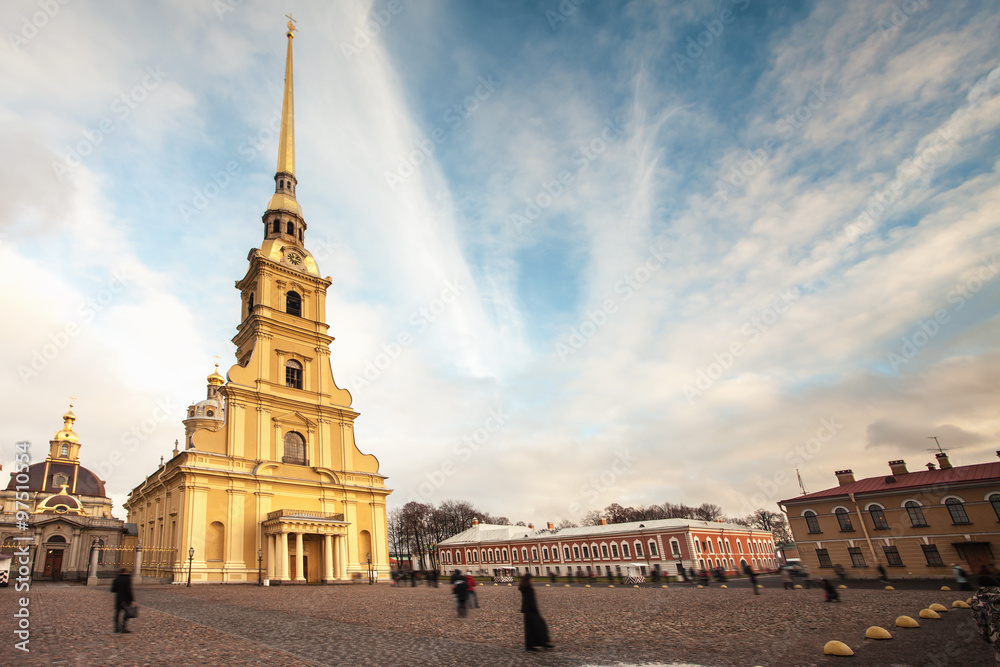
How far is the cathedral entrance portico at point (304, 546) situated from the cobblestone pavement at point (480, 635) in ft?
53.2

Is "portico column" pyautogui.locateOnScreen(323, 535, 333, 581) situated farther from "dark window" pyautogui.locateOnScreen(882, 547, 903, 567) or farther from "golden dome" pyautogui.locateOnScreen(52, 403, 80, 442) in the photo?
"golden dome" pyautogui.locateOnScreen(52, 403, 80, 442)

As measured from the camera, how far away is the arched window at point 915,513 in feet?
108

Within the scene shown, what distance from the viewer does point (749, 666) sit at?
765 cm

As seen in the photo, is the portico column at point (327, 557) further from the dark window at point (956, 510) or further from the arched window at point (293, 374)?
the dark window at point (956, 510)

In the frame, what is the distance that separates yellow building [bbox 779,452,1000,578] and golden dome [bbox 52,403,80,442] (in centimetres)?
8228

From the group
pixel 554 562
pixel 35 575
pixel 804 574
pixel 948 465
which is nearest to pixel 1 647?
pixel 804 574

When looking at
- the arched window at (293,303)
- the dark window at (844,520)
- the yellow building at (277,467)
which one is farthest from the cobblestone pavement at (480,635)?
the arched window at (293,303)

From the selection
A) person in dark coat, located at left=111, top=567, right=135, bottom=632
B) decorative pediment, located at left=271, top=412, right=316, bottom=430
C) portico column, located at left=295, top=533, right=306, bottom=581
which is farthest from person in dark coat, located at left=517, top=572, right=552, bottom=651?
decorative pediment, located at left=271, top=412, right=316, bottom=430

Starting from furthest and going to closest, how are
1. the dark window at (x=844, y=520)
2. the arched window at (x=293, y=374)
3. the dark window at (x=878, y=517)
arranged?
the arched window at (x=293, y=374) < the dark window at (x=844, y=520) < the dark window at (x=878, y=517)

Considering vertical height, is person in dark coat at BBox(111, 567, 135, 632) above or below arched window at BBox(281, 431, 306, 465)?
below

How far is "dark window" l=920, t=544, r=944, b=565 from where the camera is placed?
3173 centimetres

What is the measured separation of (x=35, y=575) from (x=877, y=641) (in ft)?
202

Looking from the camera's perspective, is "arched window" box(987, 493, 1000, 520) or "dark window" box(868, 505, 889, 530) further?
"dark window" box(868, 505, 889, 530)

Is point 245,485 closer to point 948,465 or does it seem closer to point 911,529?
point 911,529
